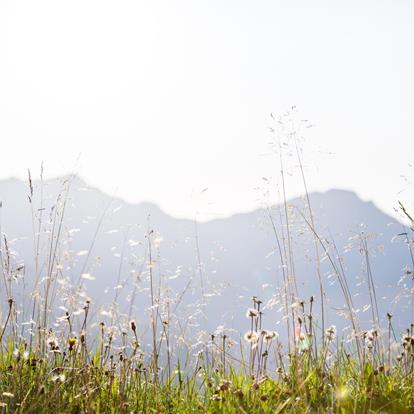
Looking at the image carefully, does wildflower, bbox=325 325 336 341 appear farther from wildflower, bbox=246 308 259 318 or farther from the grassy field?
wildflower, bbox=246 308 259 318

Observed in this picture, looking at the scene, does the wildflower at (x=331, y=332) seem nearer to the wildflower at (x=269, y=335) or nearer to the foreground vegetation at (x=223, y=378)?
the foreground vegetation at (x=223, y=378)

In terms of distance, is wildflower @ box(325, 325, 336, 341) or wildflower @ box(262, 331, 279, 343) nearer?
wildflower @ box(262, 331, 279, 343)

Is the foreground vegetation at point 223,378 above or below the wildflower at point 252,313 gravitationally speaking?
below

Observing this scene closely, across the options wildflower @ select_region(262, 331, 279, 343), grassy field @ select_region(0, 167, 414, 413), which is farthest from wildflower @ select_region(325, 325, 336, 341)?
wildflower @ select_region(262, 331, 279, 343)

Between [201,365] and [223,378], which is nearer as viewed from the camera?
[223,378]

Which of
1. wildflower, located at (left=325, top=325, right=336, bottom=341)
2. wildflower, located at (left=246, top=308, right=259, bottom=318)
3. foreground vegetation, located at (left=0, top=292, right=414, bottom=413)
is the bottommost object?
foreground vegetation, located at (left=0, top=292, right=414, bottom=413)

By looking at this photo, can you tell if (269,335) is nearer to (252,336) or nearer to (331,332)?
(252,336)

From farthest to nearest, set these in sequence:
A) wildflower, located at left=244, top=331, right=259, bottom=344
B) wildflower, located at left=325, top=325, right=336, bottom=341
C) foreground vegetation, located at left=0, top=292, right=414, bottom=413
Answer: wildflower, located at left=325, top=325, right=336, bottom=341, wildflower, located at left=244, top=331, right=259, bottom=344, foreground vegetation, located at left=0, top=292, right=414, bottom=413

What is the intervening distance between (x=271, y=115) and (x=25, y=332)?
8.90ft

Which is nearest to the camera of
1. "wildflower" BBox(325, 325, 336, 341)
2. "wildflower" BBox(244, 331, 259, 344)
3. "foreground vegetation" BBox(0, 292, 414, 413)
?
"foreground vegetation" BBox(0, 292, 414, 413)

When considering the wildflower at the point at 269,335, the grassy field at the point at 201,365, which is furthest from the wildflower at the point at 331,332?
the wildflower at the point at 269,335

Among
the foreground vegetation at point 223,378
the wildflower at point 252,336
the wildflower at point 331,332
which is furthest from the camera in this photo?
the wildflower at point 331,332

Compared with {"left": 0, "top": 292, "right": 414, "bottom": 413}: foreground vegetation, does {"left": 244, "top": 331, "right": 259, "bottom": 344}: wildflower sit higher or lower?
higher

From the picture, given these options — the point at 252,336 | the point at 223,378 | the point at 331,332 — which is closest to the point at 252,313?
the point at 252,336
